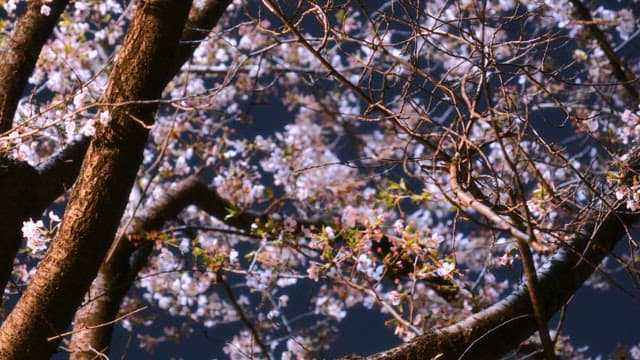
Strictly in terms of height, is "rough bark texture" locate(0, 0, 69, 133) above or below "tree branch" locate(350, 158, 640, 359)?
above

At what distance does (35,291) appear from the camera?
235cm

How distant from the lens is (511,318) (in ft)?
7.92

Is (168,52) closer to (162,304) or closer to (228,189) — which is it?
(228,189)

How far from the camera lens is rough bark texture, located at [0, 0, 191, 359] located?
88.7 inches

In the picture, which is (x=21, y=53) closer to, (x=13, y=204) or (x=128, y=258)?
(x=13, y=204)

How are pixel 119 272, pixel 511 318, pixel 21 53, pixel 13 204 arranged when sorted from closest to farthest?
pixel 511 318
pixel 13 204
pixel 21 53
pixel 119 272

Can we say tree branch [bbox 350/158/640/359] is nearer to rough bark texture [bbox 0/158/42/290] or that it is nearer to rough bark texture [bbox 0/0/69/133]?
rough bark texture [bbox 0/158/42/290]

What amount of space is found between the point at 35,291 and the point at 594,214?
2.16 m

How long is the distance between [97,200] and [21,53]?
119cm

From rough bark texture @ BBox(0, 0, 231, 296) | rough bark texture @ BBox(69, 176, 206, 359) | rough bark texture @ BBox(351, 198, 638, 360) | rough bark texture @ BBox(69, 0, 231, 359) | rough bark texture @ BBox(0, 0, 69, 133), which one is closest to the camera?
rough bark texture @ BBox(351, 198, 638, 360)

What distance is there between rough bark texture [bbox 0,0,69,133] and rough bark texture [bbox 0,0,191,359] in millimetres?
881

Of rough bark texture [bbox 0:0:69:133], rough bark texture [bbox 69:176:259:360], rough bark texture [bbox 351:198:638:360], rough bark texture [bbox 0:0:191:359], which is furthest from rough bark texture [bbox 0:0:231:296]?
rough bark texture [bbox 351:198:638:360]

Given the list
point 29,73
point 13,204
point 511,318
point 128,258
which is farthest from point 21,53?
point 511,318

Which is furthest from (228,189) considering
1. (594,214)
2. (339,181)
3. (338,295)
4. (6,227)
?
(594,214)
